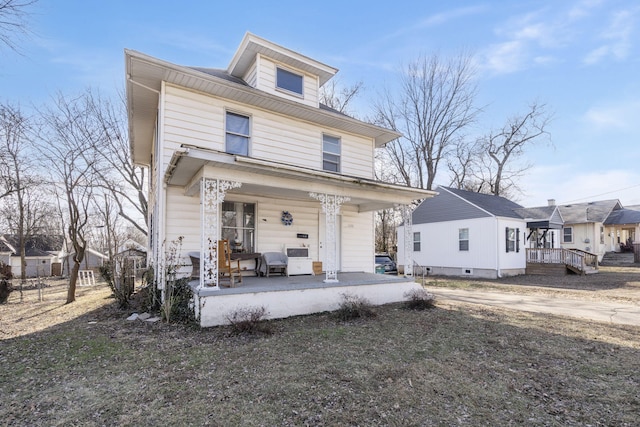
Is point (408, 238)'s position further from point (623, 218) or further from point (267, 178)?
point (623, 218)

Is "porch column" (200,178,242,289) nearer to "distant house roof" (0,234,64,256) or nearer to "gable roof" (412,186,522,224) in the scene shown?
"gable roof" (412,186,522,224)

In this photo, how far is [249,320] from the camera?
6090 millimetres

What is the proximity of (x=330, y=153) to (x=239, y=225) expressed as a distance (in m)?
3.79

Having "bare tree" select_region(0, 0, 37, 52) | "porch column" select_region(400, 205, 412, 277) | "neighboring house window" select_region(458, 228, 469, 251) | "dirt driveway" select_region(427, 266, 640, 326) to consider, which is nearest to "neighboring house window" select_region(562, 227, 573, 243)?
"dirt driveway" select_region(427, 266, 640, 326)

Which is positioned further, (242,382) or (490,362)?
(490,362)

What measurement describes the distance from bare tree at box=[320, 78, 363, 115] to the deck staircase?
594 inches

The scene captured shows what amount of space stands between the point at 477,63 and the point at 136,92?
2275 cm

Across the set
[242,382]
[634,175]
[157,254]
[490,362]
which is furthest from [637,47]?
[634,175]

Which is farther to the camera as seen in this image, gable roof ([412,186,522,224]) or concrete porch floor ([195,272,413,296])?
gable roof ([412,186,522,224])

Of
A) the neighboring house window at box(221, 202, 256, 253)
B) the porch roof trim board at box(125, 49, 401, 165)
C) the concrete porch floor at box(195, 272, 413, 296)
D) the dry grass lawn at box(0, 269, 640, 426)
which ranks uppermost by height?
the porch roof trim board at box(125, 49, 401, 165)

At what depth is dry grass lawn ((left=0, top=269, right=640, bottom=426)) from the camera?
10.6ft

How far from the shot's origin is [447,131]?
82.5ft

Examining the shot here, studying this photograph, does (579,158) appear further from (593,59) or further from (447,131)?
(593,59)

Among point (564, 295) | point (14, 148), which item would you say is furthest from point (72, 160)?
point (564, 295)
